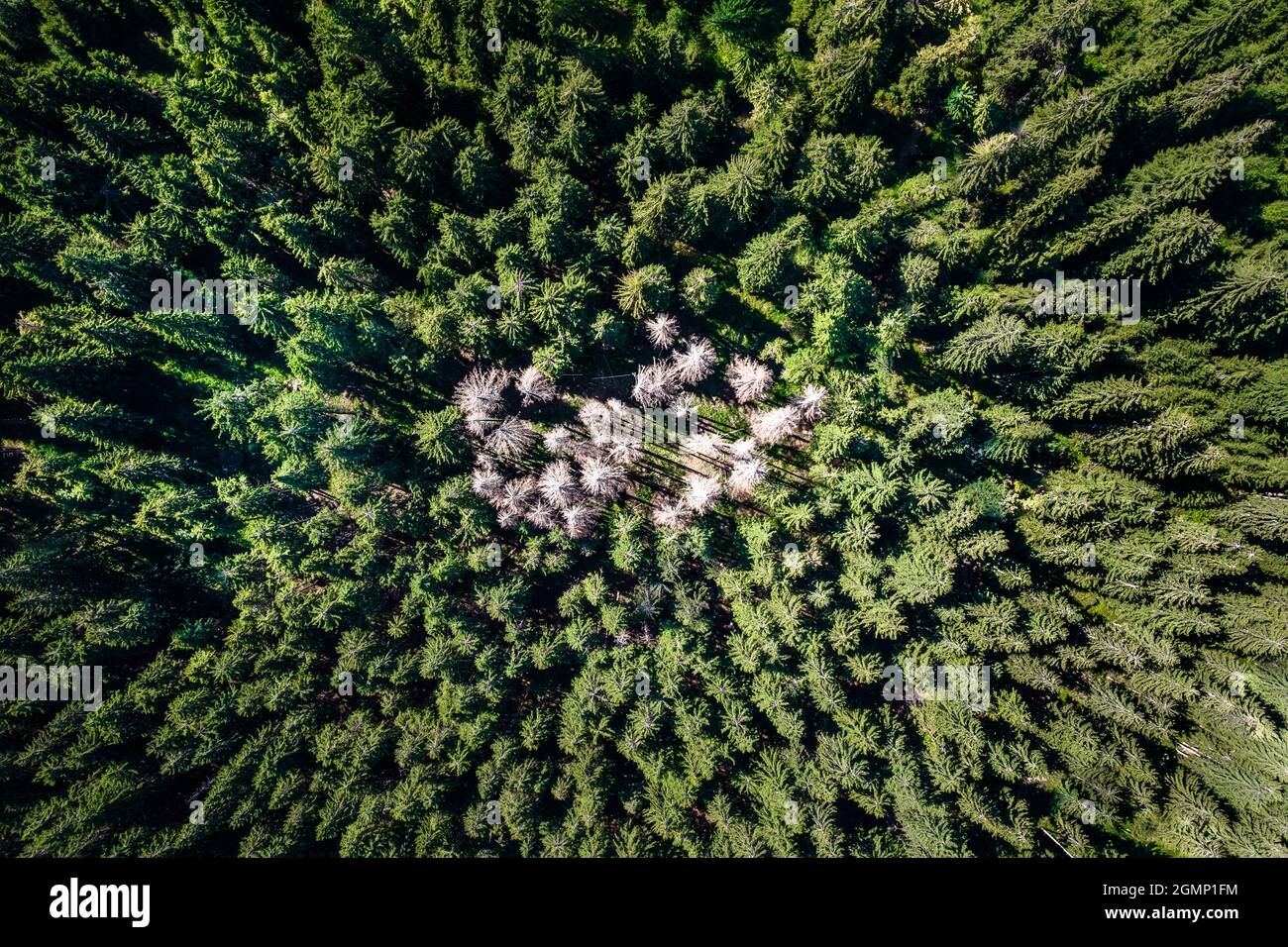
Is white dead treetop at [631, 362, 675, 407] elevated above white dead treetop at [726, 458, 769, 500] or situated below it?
above

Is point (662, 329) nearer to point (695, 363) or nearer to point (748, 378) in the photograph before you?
point (695, 363)

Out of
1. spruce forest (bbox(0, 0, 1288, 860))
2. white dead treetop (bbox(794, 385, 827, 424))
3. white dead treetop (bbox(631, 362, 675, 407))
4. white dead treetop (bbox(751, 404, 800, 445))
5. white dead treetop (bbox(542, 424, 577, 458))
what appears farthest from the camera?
white dead treetop (bbox(542, 424, 577, 458))

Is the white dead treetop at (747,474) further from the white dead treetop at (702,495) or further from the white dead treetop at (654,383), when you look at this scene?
the white dead treetop at (654,383)

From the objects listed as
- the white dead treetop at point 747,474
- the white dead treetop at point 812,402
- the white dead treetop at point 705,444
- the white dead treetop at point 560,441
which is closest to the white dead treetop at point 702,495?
the white dead treetop at point 747,474

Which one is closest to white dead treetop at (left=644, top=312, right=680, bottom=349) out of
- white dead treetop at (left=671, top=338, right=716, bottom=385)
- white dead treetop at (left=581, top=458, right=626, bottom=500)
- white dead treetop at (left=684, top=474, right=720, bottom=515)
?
white dead treetop at (left=671, top=338, right=716, bottom=385)

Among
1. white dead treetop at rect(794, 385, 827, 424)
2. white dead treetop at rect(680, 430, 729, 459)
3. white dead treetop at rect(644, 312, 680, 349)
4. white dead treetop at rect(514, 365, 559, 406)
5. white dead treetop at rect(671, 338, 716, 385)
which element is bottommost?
white dead treetop at rect(680, 430, 729, 459)

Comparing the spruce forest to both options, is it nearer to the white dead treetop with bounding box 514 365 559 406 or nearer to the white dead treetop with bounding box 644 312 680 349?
the white dead treetop with bounding box 644 312 680 349
